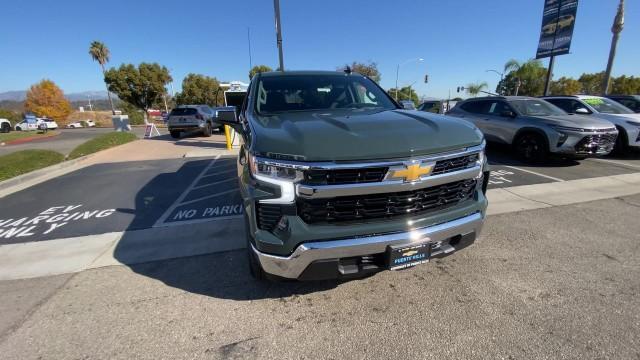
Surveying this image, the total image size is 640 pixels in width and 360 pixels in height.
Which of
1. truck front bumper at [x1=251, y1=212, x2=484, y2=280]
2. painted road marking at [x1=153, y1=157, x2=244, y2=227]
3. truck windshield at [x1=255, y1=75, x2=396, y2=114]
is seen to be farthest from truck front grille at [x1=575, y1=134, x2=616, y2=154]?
painted road marking at [x1=153, y1=157, x2=244, y2=227]

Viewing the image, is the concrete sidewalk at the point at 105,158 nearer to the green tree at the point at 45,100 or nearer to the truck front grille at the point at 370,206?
the truck front grille at the point at 370,206

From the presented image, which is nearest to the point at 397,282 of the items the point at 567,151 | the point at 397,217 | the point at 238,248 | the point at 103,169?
the point at 397,217

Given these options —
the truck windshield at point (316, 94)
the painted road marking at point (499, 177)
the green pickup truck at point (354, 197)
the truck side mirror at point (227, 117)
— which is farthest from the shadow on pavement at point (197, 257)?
the painted road marking at point (499, 177)

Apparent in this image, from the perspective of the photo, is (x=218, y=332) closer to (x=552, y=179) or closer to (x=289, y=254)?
(x=289, y=254)

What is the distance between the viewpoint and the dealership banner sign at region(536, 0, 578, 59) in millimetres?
17891

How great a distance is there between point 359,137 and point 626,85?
63159 millimetres

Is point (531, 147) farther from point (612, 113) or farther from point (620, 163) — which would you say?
point (612, 113)

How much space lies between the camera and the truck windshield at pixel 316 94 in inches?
130

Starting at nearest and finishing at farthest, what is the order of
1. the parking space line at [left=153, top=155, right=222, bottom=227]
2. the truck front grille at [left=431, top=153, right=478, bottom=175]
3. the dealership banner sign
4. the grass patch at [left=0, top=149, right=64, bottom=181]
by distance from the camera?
the truck front grille at [left=431, top=153, right=478, bottom=175]
the parking space line at [left=153, top=155, right=222, bottom=227]
the grass patch at [left=0, top=149, right=64, bottom=181]
the dealership banner sign

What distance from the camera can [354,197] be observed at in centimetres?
204

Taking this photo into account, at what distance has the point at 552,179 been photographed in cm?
618

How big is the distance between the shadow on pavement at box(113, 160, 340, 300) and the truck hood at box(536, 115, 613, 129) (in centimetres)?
708

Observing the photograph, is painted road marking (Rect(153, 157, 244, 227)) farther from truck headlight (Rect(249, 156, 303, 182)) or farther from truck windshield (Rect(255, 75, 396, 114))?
truck headlight (Rect(249, 156, 303, 182))

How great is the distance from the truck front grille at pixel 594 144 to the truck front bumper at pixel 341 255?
6.66 m
